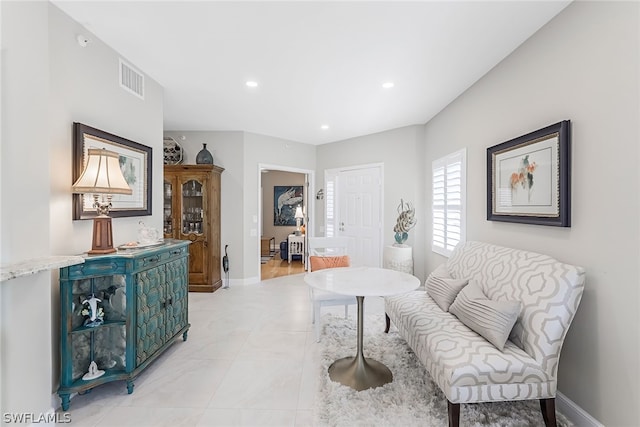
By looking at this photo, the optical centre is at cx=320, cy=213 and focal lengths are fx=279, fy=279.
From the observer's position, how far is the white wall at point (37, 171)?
1.53 m

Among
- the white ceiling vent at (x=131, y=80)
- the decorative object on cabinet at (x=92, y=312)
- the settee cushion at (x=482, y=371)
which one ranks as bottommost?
the settee cushion at (x=482, y=371)

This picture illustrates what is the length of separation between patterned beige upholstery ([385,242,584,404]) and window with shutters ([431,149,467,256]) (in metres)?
1.46

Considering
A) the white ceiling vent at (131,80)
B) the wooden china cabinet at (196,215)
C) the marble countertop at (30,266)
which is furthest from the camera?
the wooden china cabinet at (196,215)

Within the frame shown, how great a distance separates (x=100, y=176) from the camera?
6.50ft

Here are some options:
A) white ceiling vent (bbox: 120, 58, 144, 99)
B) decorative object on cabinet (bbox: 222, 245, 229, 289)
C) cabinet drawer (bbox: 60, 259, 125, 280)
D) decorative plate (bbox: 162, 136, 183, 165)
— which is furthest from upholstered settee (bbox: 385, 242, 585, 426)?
decorative plate (bbox: 162, 136, 183, 165)

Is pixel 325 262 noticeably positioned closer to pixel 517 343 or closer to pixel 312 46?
pixel 517 343

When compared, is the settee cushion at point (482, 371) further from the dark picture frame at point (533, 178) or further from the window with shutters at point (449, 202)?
the window with shutters at point (449, 202)

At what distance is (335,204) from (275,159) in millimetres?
1492

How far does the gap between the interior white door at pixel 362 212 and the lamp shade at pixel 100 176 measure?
12.8 feet

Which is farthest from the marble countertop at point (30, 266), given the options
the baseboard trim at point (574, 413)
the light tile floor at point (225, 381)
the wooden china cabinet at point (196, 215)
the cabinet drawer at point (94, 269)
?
the baseboard trim at point (574, 413)

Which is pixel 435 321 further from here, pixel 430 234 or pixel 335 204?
pixel 335 204

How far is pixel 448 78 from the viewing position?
9.55ft

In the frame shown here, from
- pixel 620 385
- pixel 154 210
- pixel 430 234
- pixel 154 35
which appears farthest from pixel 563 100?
pixel 154 210

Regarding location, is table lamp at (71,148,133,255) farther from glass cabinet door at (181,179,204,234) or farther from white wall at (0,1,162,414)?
glass cabinet door at (181,179,204,234)
